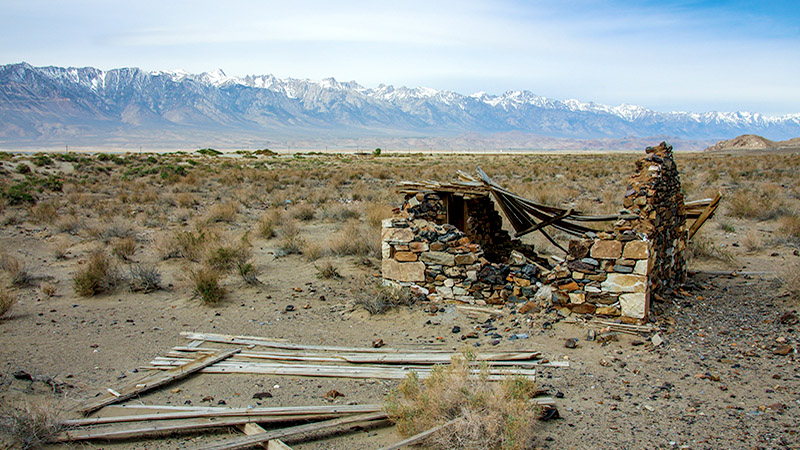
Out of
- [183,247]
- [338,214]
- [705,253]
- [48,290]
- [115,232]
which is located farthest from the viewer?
[338,214]

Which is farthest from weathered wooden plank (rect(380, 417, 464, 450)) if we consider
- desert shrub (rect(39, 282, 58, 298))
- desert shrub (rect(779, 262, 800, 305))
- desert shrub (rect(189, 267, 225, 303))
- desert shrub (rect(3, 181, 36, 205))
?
desert shrub (rect(3, 181, 36, 205))

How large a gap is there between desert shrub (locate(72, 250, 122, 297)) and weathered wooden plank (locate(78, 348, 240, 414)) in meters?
3.97

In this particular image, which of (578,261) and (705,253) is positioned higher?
(578,261)

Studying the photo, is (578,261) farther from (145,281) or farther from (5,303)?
(5,303)

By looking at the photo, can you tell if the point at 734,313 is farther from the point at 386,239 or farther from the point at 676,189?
the point at 386,239

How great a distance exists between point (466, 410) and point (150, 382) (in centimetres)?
363

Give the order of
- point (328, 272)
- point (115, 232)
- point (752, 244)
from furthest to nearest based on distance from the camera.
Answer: point (115, 232) → point (752, 244) → point (328, 272)

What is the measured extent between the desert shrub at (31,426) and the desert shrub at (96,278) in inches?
189

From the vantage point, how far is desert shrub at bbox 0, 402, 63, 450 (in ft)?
13.8

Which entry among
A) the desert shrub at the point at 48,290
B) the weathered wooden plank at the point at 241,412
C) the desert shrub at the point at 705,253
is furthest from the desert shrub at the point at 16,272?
the desert shrub at the point at 705,253

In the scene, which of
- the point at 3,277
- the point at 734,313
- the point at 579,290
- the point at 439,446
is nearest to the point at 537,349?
the point at 579,290

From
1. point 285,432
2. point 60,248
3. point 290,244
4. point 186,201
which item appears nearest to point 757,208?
point 290,244

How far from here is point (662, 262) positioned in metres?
7.69

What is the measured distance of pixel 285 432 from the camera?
4387 millimetres
